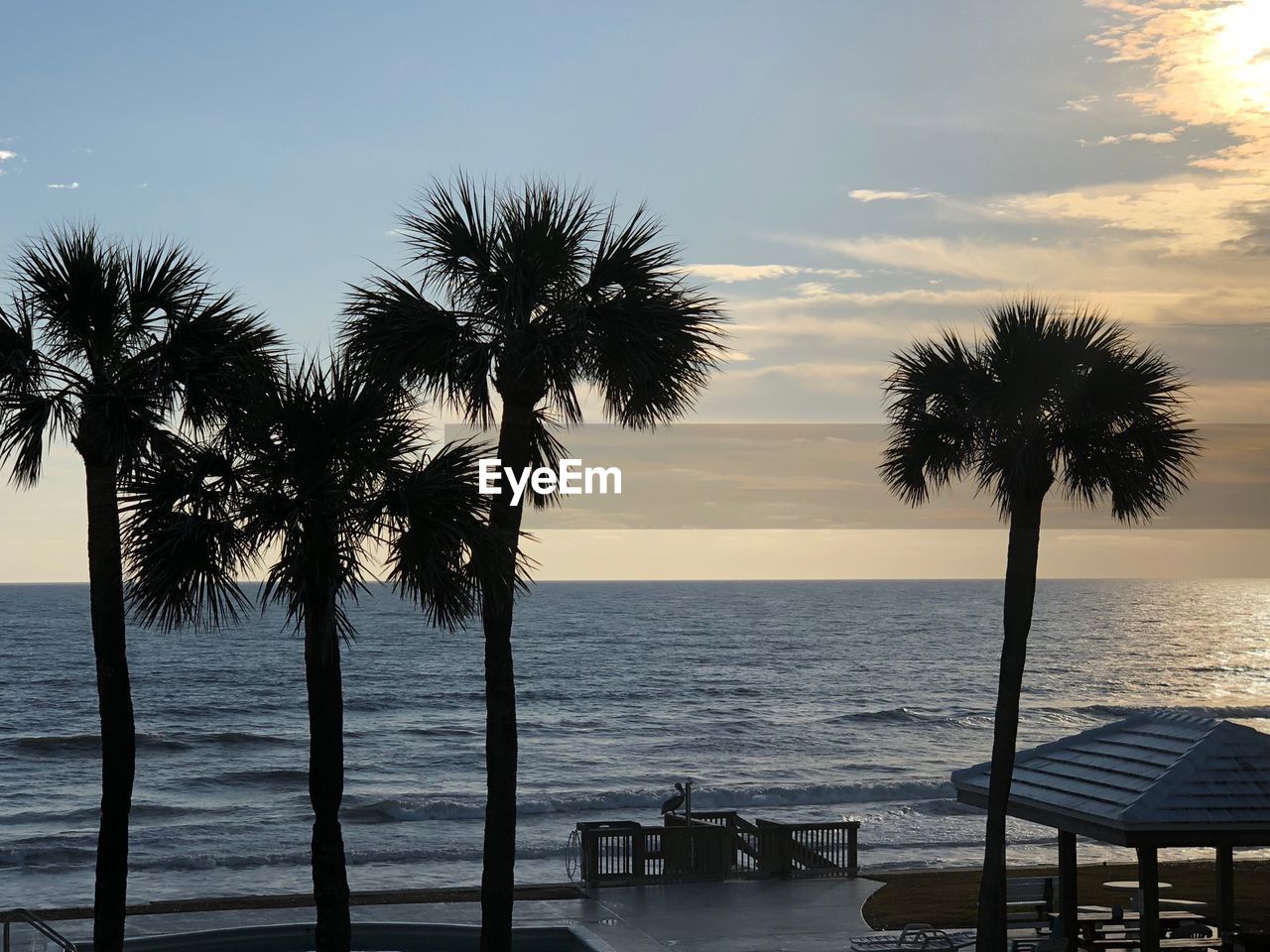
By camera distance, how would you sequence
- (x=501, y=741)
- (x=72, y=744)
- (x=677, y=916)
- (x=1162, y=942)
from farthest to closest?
(x=72, y=744)
(x=677, y=916)
(x=1162, y=942)
(x=501, y=741)

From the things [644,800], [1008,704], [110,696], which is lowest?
[644,800]

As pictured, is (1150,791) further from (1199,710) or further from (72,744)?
(1199,710)

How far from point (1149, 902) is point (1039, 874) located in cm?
968

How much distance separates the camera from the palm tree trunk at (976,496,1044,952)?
15211 mm

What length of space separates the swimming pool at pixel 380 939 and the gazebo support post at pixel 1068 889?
5940 mm

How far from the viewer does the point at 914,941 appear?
16969 mm

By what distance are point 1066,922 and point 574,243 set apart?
1020 cm

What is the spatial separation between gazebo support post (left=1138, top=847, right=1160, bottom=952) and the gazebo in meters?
0.01

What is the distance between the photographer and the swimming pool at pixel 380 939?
59.3ft

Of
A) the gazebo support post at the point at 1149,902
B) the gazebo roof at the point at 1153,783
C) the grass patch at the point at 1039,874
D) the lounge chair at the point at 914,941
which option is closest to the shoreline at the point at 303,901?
the grass patch at the point at 1039,874

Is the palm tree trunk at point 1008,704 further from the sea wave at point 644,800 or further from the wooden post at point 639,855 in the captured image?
the sea wave at point 644,800

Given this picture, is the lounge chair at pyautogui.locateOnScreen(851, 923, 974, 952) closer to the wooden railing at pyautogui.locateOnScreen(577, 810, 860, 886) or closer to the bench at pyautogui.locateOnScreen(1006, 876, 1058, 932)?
the bench at pyautogui.locateOnScreen(1006, 876, 1058, 932)

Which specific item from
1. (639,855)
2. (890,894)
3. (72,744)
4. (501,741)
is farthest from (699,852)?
(72,744)

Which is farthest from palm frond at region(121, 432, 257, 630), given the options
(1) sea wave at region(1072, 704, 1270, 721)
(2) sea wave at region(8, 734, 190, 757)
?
(1) sea wave at region(1072, 704, 1270, 721)
